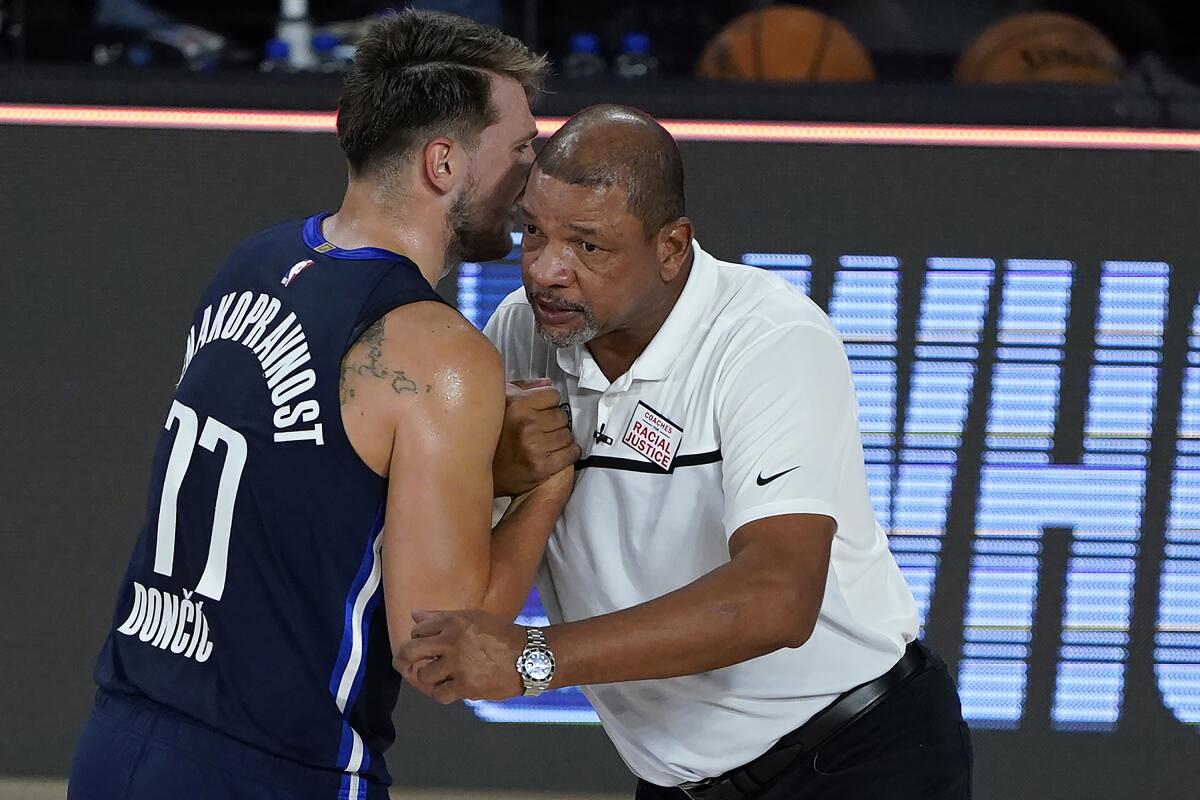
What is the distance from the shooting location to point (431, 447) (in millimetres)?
1618

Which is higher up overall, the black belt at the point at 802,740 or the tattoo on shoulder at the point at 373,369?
the tattoo on shoulder at the point at 373,369

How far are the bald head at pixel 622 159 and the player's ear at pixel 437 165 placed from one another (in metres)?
0.12

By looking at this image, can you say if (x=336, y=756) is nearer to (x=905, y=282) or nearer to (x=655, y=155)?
(x=655, y=155)

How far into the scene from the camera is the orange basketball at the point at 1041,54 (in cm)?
346

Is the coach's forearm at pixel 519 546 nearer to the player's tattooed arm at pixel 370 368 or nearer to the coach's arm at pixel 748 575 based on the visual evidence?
the coach's arm at pixel 748 575

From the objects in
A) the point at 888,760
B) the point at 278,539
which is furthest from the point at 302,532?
the point at 888,760

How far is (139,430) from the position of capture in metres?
3.02

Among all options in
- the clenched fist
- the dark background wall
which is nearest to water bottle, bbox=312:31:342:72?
the dark background wall

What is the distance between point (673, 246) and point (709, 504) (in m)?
0.34

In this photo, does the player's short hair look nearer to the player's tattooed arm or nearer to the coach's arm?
the player's tattooed arm

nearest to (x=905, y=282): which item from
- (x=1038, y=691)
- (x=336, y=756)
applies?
(x=1038, y=691)

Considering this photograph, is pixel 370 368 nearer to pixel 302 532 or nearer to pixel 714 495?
pixel 302 532

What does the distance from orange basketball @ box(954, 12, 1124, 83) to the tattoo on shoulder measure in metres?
2.24

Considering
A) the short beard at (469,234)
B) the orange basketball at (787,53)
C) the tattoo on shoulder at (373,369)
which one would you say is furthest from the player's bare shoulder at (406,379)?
the orange basketball at (787,53)
